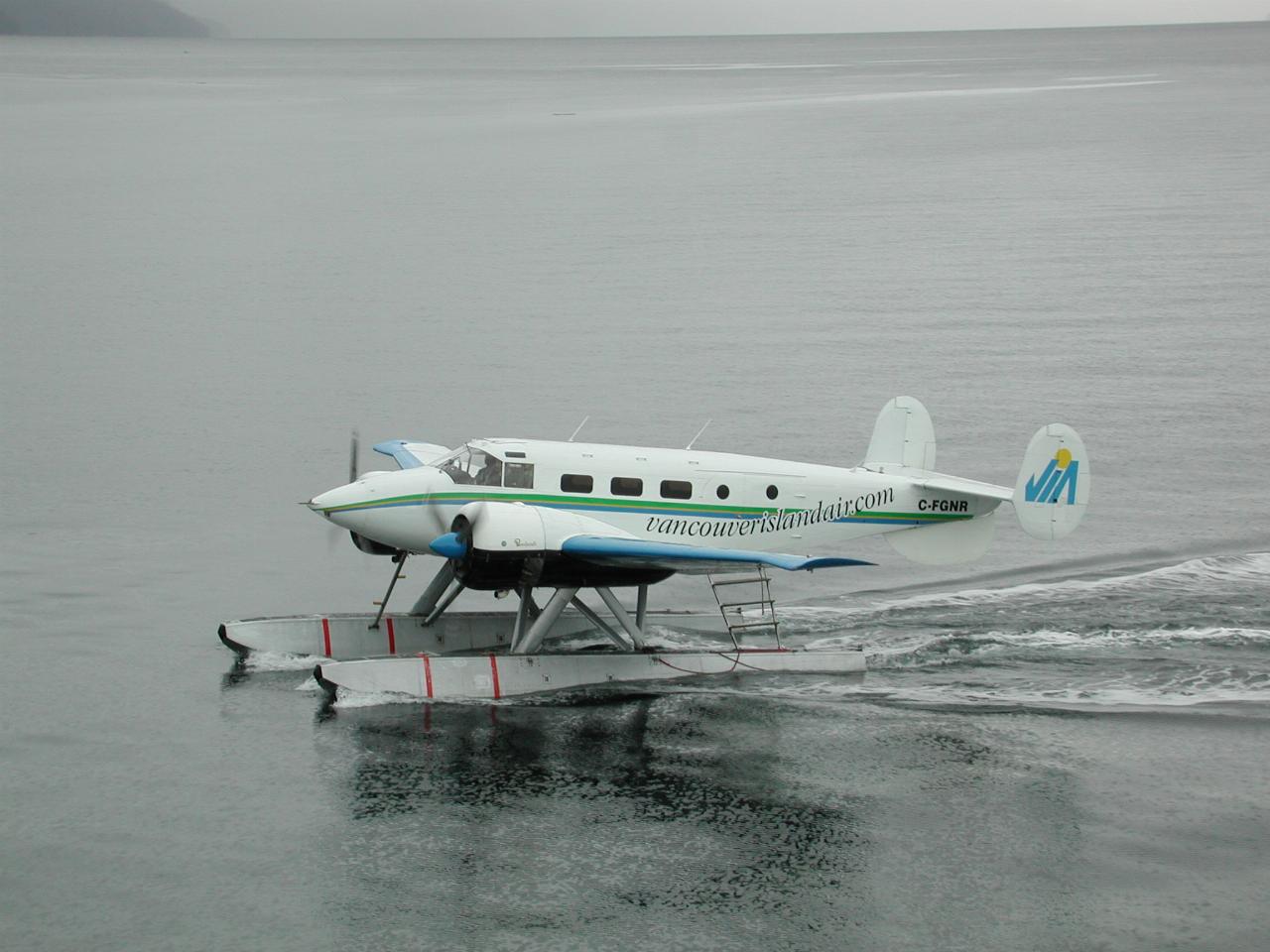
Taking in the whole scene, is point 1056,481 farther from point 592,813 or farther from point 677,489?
point 592,813

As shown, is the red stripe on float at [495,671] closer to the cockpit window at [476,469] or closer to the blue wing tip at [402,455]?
the cockpit window at [476,469]

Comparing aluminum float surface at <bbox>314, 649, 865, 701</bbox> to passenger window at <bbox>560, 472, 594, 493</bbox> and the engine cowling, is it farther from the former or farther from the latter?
passenger window at <bbox>560, 472, 594, 493</bbox>

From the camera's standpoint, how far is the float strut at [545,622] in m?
27.0

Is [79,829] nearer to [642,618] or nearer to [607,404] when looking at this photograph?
[642,618]

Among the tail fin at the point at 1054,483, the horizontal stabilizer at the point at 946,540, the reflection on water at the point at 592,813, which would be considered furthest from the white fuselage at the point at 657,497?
the reflection on water at the point at 592,813

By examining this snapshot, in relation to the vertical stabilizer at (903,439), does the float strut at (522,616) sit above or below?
below

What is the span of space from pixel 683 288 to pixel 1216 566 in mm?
42850

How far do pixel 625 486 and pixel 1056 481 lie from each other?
8.21 m

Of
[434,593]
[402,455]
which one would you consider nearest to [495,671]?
[434,593]

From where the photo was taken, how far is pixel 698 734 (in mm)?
25203

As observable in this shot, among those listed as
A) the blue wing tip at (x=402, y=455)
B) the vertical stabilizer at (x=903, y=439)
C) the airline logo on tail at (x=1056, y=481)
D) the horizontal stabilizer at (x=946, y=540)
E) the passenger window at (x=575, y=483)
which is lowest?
the horizontal stabilizer at (x=946, y=540)

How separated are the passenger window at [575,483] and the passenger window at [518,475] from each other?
1.98 feet

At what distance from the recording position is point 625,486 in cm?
2747

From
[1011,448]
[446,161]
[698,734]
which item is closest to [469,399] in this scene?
[1011,448]
